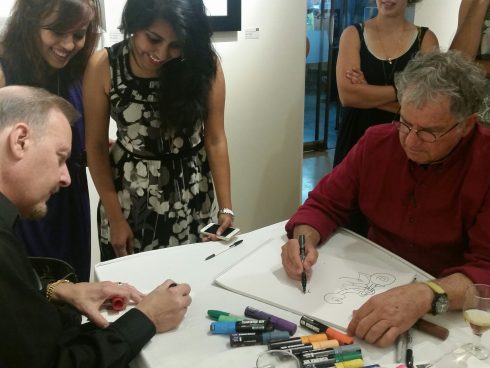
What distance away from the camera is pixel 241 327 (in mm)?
1074

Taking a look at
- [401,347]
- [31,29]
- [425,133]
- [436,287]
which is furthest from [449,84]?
[31,29]

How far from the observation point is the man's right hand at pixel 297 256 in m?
1.31

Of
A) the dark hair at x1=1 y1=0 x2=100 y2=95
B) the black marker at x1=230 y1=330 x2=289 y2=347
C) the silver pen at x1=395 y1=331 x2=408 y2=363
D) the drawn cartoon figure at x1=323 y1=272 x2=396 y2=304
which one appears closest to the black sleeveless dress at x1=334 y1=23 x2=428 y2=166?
the drawn cartoon figure at x1=323 y1=272 x2=396 y2=304

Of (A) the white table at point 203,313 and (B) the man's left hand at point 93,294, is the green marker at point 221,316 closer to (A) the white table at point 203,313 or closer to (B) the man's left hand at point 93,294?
(A) the white table at point 203,313

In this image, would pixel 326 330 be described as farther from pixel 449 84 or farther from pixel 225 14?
pixel 225 14

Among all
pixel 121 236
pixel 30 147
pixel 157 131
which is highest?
pixel 30 147

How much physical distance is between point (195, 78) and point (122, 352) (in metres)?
1.03

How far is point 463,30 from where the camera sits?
234cm

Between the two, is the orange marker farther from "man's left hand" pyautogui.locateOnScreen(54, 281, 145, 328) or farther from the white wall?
the white wall

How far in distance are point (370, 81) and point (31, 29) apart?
1470 millimetres

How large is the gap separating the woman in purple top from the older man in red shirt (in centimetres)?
98

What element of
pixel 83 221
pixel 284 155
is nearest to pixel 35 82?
pixel 83 221

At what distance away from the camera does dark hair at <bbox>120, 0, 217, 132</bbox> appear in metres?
1.53

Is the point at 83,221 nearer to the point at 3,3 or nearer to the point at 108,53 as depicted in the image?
the point at 108,53
